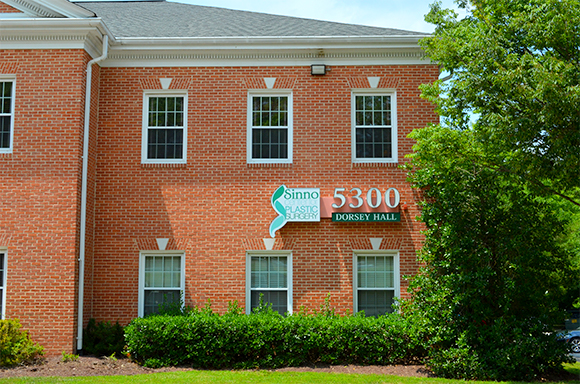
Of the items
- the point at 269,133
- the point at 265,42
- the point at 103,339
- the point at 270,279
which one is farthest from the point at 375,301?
the point at 265,42

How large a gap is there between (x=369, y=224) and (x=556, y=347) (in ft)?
14.8

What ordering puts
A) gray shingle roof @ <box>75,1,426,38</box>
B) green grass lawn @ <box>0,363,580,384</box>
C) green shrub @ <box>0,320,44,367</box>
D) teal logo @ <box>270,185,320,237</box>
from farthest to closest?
gray shingle roof @ <box>75,1,426,38</box> < teal logo @ <box>270,185,320,237</box> < green shrub @ <box>0,320,44,367</box> < green grass lawn @ <box>0,363,580,384</box>

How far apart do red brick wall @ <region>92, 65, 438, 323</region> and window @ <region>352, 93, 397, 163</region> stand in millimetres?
216

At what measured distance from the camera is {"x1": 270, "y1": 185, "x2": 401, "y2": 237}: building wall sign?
42.6 feet

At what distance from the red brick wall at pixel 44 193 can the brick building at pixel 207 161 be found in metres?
0.04

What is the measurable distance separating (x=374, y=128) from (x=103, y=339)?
25.3ft

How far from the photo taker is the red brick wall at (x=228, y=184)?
1309 cm

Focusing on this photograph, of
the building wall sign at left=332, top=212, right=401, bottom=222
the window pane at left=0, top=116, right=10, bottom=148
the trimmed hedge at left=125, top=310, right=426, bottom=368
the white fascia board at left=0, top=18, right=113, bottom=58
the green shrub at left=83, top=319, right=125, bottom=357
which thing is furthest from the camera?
the building wall sign at left=332, top=212, right=401, bottom=222

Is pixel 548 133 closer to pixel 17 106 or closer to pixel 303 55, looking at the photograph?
pixel 303 55

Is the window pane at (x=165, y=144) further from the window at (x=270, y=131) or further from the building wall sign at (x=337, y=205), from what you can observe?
the building wall sign at (x=337, y=205)

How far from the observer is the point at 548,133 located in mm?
9461

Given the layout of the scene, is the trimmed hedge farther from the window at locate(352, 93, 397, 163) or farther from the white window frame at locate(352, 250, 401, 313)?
the window at locate(352, 93, 397, 163)

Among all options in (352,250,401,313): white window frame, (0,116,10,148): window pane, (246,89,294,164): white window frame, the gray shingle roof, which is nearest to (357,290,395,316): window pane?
(352,250,401,313): white window frame

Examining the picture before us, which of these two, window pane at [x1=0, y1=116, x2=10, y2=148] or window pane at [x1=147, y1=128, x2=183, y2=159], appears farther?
window pane at [x1=147, y1=128, x2=183, y2=159]
